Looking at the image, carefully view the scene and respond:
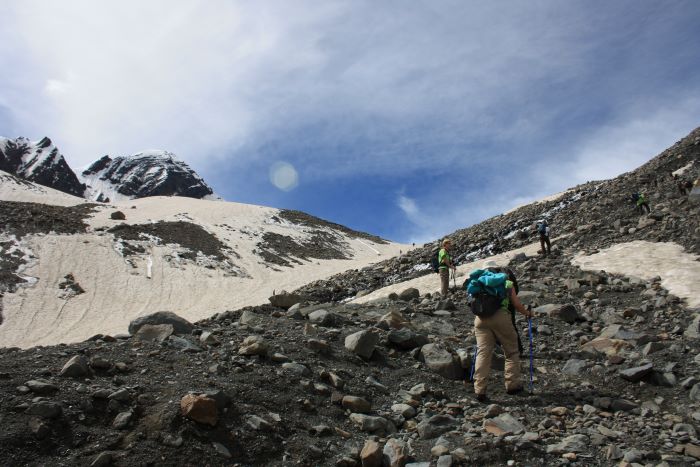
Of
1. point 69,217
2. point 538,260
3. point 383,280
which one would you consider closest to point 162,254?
point 69,217

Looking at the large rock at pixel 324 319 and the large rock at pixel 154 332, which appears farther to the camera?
the large rock at pixel 324 319

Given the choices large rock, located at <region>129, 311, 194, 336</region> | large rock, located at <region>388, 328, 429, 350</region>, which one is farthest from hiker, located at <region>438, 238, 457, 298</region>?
large rock, located at <region>129, 311, 194, 336</region>

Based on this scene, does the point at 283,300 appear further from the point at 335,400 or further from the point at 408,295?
the point at 335,400

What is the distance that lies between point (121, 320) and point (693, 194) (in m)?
28.3

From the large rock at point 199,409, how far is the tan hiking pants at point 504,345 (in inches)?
157

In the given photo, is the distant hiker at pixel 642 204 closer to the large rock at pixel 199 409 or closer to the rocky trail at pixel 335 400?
the rocky trail at pixel 335 400

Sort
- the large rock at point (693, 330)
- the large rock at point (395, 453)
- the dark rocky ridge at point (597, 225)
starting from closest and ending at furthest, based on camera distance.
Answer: the large rock at point (395, 453) < the large rock at point (693, 330) < the dark rocky ridge at point (597, 225)

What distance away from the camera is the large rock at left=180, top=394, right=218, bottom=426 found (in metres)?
5.15

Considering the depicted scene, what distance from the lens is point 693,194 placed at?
18.0 m

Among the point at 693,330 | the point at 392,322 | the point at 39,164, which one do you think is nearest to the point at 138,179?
the point at 39,164

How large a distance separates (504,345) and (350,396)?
2.66m

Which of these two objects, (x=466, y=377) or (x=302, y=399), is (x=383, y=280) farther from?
(x=302, y=399)

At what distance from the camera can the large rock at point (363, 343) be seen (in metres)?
8.05

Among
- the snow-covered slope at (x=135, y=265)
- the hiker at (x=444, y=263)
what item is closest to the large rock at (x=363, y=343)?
the hiker at (x=444, y=263)
